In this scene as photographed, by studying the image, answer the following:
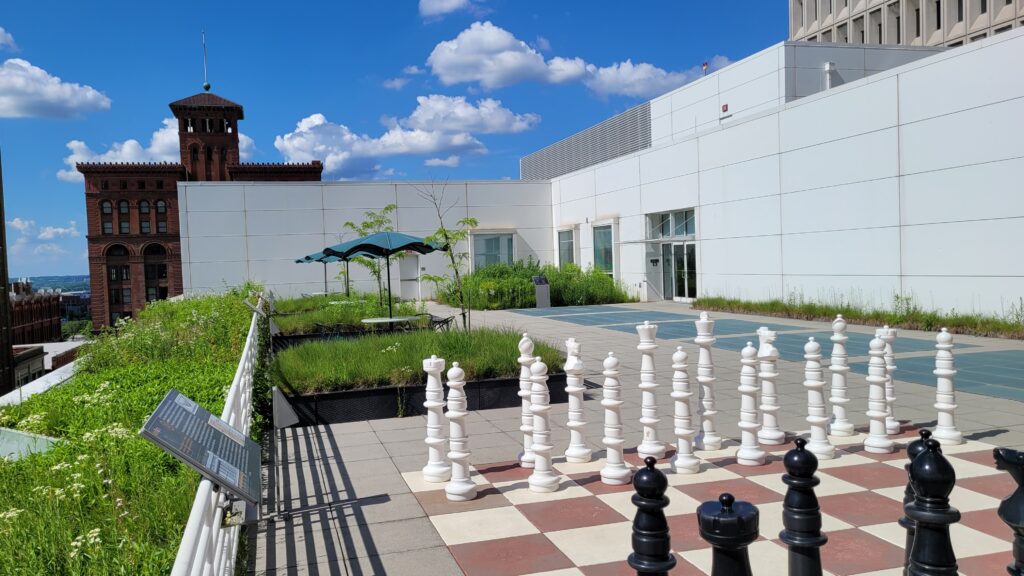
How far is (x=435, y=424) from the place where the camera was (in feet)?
20.4

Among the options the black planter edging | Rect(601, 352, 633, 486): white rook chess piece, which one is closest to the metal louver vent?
the black planter edging

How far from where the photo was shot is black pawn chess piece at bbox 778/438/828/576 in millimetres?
2688

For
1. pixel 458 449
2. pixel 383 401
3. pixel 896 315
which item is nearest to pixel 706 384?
pixel 458 449

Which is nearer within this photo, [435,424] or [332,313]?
[435,424]

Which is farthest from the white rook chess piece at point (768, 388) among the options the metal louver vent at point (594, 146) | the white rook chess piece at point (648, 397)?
the metal louver vent at point (594, 146)

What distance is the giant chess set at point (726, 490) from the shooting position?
259 centimetres

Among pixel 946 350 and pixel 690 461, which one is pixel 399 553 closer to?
pixel 690 461

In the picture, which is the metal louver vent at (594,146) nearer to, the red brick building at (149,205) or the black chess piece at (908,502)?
the black chess piece at (908,502)

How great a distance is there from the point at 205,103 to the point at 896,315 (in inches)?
4331

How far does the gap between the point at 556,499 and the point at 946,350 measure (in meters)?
3.92

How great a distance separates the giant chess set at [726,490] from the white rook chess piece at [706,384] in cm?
2

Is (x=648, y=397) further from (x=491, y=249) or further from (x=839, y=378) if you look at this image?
(x=491, y=249)

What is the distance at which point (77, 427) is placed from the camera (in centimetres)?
721

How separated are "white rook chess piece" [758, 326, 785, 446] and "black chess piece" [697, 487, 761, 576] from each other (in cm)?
462
